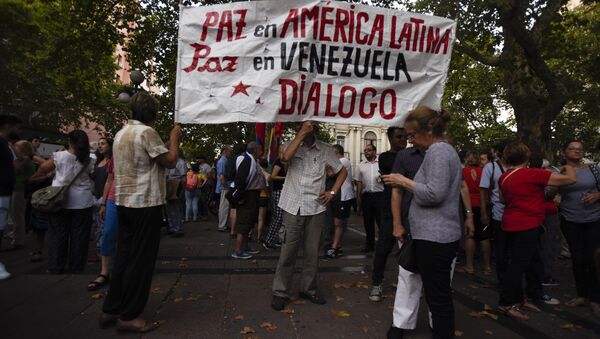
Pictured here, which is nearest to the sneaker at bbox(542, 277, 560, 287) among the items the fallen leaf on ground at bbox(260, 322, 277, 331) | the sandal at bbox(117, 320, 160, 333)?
the fallen leaf on ground at bbox(260, 322, 277, 331)

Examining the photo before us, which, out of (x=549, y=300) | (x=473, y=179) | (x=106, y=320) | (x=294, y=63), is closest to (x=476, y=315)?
(x=549, y=300)

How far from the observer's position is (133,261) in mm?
3508

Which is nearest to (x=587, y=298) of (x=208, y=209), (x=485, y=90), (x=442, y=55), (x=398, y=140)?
(x=398, y=140)

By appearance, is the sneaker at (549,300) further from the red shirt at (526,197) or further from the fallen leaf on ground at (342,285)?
the fallen leaf on ground at (342,285)

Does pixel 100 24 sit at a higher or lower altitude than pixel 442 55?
higher

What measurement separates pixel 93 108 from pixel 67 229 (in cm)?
2256

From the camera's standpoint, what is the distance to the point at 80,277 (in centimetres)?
531

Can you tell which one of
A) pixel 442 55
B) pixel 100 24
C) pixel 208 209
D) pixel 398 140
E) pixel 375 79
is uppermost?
pixel 100 24

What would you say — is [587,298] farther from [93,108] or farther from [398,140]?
[93,108]

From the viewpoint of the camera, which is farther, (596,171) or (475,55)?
(475,55)

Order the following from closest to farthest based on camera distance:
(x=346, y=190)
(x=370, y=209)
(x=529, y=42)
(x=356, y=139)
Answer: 1. (x=370, y=209)
2. (x=346, y=190)
3. (x=529, y=42)
4. (x=356, y=139)

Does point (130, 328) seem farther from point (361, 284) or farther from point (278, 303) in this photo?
point (361, 284)

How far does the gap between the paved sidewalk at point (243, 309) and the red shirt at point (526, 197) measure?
102 cm

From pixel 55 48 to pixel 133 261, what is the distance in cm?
1450
